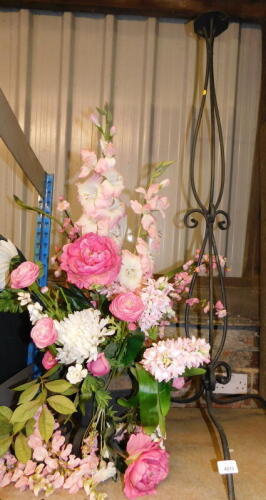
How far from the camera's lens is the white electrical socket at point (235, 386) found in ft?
4.89

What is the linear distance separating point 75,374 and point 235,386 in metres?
0.91

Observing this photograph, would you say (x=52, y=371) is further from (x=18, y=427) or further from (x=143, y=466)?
(x=143, y=466)

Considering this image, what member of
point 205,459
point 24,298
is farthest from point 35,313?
point 205,459

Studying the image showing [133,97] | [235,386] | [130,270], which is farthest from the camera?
[133,97]

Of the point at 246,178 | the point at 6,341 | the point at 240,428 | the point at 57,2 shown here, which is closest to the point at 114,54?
the point at 57,2

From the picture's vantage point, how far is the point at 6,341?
105 centimetres

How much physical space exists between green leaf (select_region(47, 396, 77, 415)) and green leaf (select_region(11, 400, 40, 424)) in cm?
3

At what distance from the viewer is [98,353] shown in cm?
82

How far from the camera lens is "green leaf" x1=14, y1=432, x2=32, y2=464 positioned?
0.79 metres

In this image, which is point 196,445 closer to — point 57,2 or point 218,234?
point 218,234

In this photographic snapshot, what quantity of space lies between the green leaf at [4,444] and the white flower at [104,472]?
0.62 ft

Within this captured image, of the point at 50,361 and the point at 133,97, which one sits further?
the point at 133,97

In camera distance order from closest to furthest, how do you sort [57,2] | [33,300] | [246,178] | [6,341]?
[33,300] < [6,341] < [57,2] < [246,178]

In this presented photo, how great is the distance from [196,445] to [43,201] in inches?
36.5
